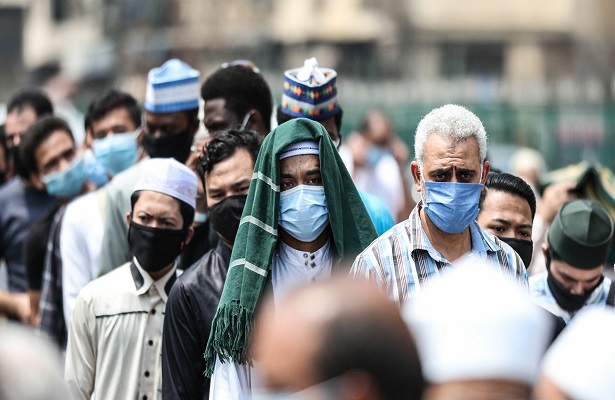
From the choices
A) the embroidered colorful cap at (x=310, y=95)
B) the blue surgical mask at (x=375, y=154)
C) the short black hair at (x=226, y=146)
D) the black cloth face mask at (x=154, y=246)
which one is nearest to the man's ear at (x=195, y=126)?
the embroidered colorful cap at (x=310, y=95)

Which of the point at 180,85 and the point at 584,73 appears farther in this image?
the point at 584,73

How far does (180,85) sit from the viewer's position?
7.48 meters

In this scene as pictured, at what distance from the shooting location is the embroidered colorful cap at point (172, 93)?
7383 millimetres

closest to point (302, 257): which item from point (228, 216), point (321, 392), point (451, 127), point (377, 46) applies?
point (228, 216)

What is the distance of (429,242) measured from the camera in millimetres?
5121

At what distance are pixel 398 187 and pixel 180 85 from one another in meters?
5.93

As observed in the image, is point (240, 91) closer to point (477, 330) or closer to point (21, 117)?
point (21, 117)

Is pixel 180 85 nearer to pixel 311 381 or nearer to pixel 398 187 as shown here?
pixel 311 381

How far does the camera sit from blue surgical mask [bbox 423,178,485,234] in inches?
201

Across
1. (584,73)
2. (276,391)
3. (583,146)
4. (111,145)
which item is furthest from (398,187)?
(584,73)

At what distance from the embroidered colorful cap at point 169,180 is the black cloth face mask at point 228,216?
1.87ft

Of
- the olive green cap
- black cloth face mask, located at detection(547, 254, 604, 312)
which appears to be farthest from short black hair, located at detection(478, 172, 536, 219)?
black cloth face mask, located at detection(547, 254, 604, 312)

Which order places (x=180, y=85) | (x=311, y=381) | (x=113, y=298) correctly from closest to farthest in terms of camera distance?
(x=311, y=381), (x=113, y=298), (x=180, y=85)

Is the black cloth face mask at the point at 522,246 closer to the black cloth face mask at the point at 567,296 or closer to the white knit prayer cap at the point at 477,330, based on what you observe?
the black cloth face mask at the point at 567,296
